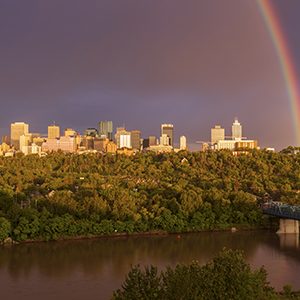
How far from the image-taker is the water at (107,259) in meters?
10.1

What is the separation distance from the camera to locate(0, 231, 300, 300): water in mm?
10109

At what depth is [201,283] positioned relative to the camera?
6230 mm

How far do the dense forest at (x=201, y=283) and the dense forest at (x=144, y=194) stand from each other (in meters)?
8.34

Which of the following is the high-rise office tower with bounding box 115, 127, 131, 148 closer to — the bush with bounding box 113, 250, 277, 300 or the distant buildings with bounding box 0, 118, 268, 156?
the distant buildings with bounding box 0, 118, 268, 156

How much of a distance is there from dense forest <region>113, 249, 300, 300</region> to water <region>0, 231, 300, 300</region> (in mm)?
3202

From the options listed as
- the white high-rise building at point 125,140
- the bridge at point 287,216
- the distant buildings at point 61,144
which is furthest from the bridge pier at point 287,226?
the white high-rise building at point 125,140

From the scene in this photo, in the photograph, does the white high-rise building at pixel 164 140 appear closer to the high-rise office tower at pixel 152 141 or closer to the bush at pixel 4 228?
the high-rise office tower at pixel 152 141

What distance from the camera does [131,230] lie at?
15.4 metres

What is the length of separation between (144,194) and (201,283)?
11902 millimetres

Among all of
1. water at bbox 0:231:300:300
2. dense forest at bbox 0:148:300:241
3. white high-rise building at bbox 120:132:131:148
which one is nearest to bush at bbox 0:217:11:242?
dense forest at bbox 0:148:300:241

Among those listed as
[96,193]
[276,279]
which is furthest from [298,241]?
[96,193]

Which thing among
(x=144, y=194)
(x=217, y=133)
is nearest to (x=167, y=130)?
(x=217, y=133)

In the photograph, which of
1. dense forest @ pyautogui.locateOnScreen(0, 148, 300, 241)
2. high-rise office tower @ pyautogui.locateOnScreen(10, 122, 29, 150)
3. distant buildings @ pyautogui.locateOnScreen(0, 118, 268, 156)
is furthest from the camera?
high-rise office tower @ pyautogui.locateOnScreen(10, 122, 29, 150)

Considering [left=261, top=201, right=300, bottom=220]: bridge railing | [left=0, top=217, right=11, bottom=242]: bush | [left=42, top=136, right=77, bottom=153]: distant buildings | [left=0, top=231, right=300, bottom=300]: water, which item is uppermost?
[left=42, top=136, right=77, bottom=153]: distant buildings
